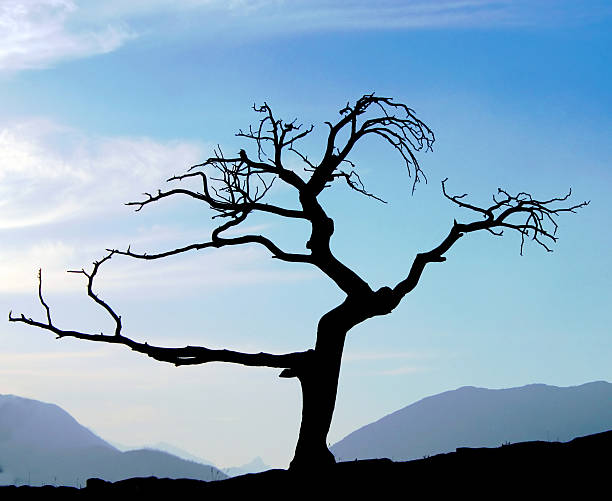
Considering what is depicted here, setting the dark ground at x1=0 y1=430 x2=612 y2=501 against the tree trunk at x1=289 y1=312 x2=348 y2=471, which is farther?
the tree trunk at x1=289 y1=312 x2=348 y2=471

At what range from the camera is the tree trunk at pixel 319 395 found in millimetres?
12562

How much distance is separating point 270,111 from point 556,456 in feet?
24.0

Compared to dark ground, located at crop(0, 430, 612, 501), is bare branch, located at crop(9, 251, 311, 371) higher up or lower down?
higher up

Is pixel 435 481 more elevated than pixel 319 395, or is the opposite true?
pixel 319 395

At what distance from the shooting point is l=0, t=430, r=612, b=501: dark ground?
32.8ft

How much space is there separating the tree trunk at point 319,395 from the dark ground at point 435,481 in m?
0.55

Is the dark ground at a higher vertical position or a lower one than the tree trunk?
lower

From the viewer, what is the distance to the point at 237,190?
43.1 feet

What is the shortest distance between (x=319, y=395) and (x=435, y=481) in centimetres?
→ 279

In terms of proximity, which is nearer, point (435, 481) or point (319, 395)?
point (435, 481)

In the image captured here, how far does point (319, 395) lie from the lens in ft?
41.9

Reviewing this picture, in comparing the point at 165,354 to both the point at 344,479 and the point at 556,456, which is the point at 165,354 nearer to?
the point at 344,479

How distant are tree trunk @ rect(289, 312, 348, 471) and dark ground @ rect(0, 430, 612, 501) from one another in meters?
0.55

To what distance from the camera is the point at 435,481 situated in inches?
417
